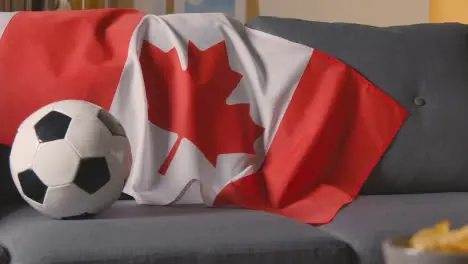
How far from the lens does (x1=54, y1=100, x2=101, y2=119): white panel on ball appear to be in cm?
135

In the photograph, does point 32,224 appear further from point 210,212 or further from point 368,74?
point 368,74

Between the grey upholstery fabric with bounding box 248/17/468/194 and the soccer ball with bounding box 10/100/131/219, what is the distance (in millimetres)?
702

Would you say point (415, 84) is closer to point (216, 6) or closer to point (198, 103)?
point (198, 103)

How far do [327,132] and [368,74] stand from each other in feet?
0.70

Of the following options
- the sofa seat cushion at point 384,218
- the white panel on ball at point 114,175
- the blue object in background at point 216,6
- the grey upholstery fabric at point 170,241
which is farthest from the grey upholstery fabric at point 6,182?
the blue object in background at point 216,6

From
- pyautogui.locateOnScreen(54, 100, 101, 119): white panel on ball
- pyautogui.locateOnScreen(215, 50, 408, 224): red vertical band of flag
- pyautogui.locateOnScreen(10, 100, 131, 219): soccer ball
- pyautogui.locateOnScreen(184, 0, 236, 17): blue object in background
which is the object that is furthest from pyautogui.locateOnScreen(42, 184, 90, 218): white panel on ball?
pyautogui.locateOnScreen(184, 0, 236, 17): blue object in background

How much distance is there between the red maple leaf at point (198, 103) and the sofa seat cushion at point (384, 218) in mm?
351

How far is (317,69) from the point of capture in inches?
71.3

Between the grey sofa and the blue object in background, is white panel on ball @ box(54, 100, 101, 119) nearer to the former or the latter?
the grey sofa

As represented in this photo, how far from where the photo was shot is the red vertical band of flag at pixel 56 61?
5.32ft

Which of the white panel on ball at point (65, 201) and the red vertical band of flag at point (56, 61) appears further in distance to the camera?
the red vertical band of flag at point (56, 61)

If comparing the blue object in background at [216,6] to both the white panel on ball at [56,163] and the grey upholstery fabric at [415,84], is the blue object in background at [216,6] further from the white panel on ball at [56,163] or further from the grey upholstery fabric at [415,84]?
the white panel on ball at [56,163]

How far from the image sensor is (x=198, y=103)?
1694mm

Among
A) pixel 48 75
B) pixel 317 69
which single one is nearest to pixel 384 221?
pixel 317 69
